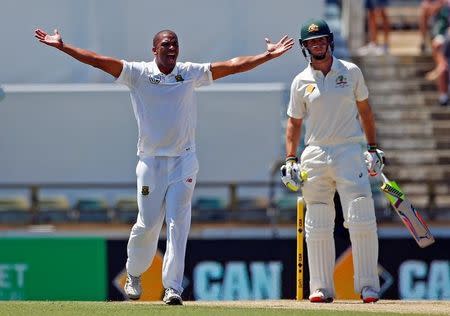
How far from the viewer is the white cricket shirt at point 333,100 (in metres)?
11.4

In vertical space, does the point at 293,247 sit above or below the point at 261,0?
below

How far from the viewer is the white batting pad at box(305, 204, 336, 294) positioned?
37.9 feet

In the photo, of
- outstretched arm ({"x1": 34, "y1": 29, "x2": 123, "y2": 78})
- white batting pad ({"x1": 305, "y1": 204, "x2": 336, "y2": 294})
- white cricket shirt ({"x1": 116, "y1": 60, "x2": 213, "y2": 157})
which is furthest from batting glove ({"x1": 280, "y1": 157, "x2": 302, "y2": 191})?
outstretched arm ({"x1": 34, "y1": 29, "x2": 123, "y2": 78})

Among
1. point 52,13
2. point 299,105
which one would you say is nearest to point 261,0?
point 52,13

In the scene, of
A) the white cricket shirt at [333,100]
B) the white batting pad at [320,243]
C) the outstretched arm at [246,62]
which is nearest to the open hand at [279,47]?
the outstretched arm at [246,62]

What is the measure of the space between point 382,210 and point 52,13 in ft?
15.1

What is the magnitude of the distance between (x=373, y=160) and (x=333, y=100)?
54 centimetres

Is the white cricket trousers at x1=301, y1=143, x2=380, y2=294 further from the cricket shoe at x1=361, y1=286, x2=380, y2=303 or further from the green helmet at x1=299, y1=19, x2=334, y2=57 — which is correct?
the green helmet at x1=299, y1=19, x2=334, y2=57

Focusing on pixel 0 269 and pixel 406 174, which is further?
pixel 406 174

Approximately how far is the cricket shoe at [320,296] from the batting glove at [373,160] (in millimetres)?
860

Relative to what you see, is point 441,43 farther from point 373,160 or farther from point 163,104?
point 163,104

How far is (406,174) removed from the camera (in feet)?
61.9

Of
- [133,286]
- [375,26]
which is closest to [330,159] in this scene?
[133,286]

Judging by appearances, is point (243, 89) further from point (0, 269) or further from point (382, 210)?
point (0, 269)
